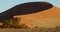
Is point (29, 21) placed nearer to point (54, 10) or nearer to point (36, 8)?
point (54, 10)

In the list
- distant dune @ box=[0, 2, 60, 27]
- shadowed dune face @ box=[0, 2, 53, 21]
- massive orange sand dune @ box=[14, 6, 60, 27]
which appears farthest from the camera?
shadowed dune face @ box=[0, 2, 53, 21]

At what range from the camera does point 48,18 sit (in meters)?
51.9

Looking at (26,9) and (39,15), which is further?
(26,9)

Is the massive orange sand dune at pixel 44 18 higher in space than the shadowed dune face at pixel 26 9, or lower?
lower

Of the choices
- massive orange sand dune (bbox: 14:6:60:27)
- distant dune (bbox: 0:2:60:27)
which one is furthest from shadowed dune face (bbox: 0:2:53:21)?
massive orange sand dune (bbox: 14:6:60:27)

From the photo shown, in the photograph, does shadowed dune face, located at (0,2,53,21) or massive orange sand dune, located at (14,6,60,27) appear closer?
massive orange sand dune, located at (14,6,60,27)

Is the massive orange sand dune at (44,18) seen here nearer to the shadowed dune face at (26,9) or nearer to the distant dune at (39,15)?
the distant dune at (39,15)

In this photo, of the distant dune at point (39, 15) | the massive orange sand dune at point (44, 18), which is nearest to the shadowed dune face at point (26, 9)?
the distant dune at point (39, 15)

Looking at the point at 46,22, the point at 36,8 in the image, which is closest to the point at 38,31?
the point at 46,22

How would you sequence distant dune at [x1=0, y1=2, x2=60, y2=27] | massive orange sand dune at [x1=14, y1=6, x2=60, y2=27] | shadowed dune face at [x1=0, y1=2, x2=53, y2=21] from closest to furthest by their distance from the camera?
massive orange sand dune at [x1=14, y1=6, x2=60, y2=27]
distant dune at [x1=0, y1=2, x2=60, y2=27]
shadowed dune face at [x1=0, y1=2, x2=53, y2=21]

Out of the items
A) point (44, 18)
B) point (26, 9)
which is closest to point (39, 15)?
point (44, 18)

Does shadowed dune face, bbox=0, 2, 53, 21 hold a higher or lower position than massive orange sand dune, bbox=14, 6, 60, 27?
higher

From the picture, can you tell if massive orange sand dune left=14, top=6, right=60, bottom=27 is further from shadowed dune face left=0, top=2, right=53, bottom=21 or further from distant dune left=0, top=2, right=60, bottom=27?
shadowed dune face left=0, top=2, right=53, bottom=21

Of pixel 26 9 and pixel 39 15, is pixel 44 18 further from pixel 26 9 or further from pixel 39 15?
pixel 26 9
